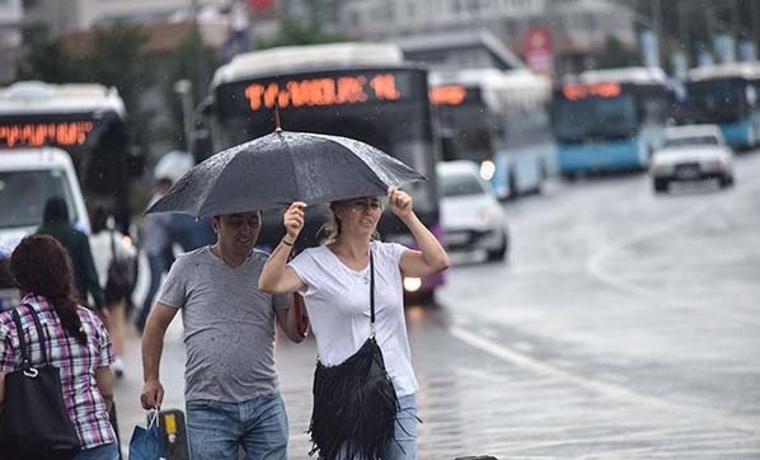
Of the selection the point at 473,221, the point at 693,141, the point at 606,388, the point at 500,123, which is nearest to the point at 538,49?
the point at 500,123

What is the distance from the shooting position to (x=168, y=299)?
8977 mm

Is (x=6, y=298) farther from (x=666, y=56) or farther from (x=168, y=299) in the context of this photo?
(x=666, y=56)

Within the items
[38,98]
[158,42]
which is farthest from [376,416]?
[158,42]

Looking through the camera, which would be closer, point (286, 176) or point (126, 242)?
point (286, 176)

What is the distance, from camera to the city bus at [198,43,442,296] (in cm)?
2586

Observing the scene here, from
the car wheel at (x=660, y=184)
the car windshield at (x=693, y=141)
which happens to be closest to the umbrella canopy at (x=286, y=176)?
the car wheel at (x=660, y=184)

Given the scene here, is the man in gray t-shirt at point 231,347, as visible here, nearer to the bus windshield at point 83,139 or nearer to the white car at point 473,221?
the bus windshield at point 83,139

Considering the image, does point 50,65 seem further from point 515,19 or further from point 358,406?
point 515,19

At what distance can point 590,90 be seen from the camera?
224 ft

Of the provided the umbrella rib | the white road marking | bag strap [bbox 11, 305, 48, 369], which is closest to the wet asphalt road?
the white road marking

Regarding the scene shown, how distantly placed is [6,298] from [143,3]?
320 feet

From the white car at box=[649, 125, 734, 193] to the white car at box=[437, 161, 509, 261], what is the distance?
69.9 ft

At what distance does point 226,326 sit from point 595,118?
5925 cm

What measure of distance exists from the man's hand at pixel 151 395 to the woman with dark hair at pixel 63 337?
11.9 inches
